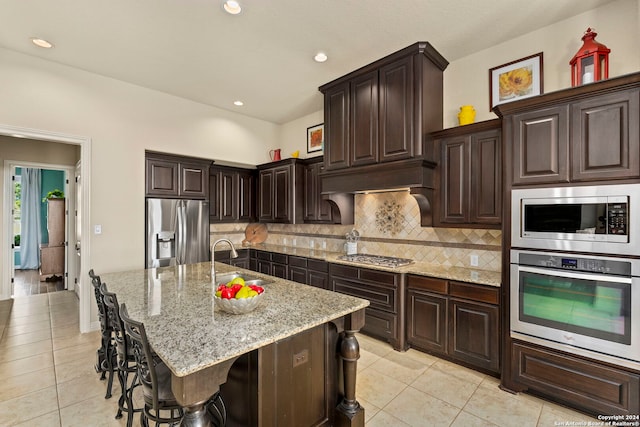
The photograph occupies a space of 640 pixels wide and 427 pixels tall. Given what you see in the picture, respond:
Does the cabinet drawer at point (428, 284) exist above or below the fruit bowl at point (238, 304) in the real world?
Result: below

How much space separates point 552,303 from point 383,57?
274 centimetres

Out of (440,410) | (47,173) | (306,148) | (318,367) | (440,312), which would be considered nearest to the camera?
(318,367)

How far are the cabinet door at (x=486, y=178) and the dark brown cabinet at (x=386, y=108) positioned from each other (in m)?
0.51

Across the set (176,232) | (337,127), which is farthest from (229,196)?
(337,127)

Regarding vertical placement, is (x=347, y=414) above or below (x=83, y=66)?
below

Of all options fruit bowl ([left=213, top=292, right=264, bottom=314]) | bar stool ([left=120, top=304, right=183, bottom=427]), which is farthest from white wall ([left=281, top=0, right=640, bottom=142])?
bar stool ([left=120, top=304, right=183, bottom=427])

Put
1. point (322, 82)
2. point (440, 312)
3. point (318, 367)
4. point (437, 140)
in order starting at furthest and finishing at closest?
point (322, 82) < point (437, 140) < point (440, 312) < point (318, 367)

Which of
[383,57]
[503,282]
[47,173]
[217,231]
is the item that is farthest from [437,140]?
[47,173]

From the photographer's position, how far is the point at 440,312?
281 cm

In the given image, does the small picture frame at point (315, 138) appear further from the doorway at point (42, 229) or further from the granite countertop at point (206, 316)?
the doorway at point (42, 229)

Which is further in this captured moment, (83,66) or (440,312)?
(83,66)

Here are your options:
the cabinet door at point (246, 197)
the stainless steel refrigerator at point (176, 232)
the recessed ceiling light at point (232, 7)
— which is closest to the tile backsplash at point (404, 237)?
the cabinet door at point (246, 197)

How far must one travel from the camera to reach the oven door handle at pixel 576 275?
1893mm

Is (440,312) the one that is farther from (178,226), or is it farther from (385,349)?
(178,226)
